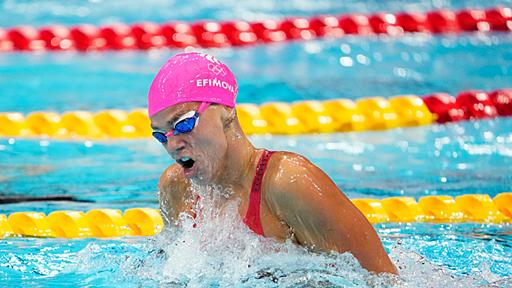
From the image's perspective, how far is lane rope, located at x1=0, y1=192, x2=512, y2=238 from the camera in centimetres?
385

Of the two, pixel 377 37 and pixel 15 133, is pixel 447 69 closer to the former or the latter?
pixel 377 37

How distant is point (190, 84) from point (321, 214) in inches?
19.1

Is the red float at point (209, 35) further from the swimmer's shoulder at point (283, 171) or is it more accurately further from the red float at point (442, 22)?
the swimmer's shoulder at point (283, 171)

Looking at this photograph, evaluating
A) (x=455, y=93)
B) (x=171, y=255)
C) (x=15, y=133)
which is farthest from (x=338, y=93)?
(x=171, y=255)

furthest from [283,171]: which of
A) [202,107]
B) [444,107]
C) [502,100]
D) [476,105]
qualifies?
[502,100]

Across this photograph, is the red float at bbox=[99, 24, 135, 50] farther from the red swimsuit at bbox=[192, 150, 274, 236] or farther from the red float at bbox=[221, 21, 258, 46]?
the red swimsuit at bbox=[192, 150, 274, 236]

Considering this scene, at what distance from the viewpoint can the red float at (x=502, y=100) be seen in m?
5.95

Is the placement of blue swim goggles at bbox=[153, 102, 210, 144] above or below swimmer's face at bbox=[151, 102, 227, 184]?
above

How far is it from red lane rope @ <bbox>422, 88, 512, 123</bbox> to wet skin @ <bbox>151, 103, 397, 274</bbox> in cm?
349

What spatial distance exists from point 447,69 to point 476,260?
404 cm

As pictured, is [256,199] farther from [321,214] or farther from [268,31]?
[268,31]

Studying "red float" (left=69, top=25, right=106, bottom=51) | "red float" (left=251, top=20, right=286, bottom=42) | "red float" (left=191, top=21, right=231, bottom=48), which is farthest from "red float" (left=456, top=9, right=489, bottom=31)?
"red float" (left=69, top=25, right=106, bottom=51)

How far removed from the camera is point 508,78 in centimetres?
687

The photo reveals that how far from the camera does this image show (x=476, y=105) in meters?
5.97
